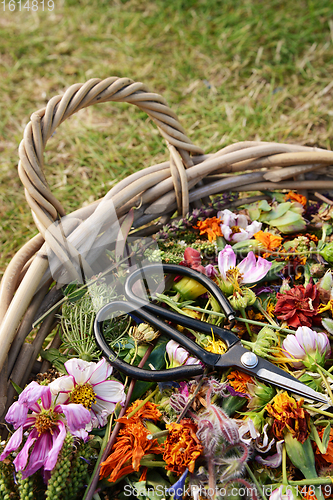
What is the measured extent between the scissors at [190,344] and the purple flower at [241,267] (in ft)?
0.17

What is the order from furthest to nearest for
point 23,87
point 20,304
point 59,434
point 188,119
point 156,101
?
point 23,87
point 188,119
point 156,101
point 20,304
point 59,434

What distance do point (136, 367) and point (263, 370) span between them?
11.4 inches

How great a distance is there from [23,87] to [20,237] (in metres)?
1.00

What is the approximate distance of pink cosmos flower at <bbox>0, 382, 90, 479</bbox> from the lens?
30.5 inches

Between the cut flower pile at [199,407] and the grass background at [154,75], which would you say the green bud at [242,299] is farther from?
the grass background at [154,75]

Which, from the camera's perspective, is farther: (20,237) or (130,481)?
(20,237)

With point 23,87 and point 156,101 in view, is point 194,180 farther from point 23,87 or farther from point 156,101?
point 23,87

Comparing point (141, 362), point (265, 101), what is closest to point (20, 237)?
point (141, 362)

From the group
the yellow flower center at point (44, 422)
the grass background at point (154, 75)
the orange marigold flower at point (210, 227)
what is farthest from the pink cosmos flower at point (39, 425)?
the grass background at point (154, 75)

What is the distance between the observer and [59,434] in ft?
2.56

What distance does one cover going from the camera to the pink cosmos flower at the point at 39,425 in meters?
0.77

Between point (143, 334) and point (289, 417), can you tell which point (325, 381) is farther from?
point (143, 334)

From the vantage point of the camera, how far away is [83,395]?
33.7 inches

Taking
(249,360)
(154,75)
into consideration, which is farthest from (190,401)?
(154,75)
